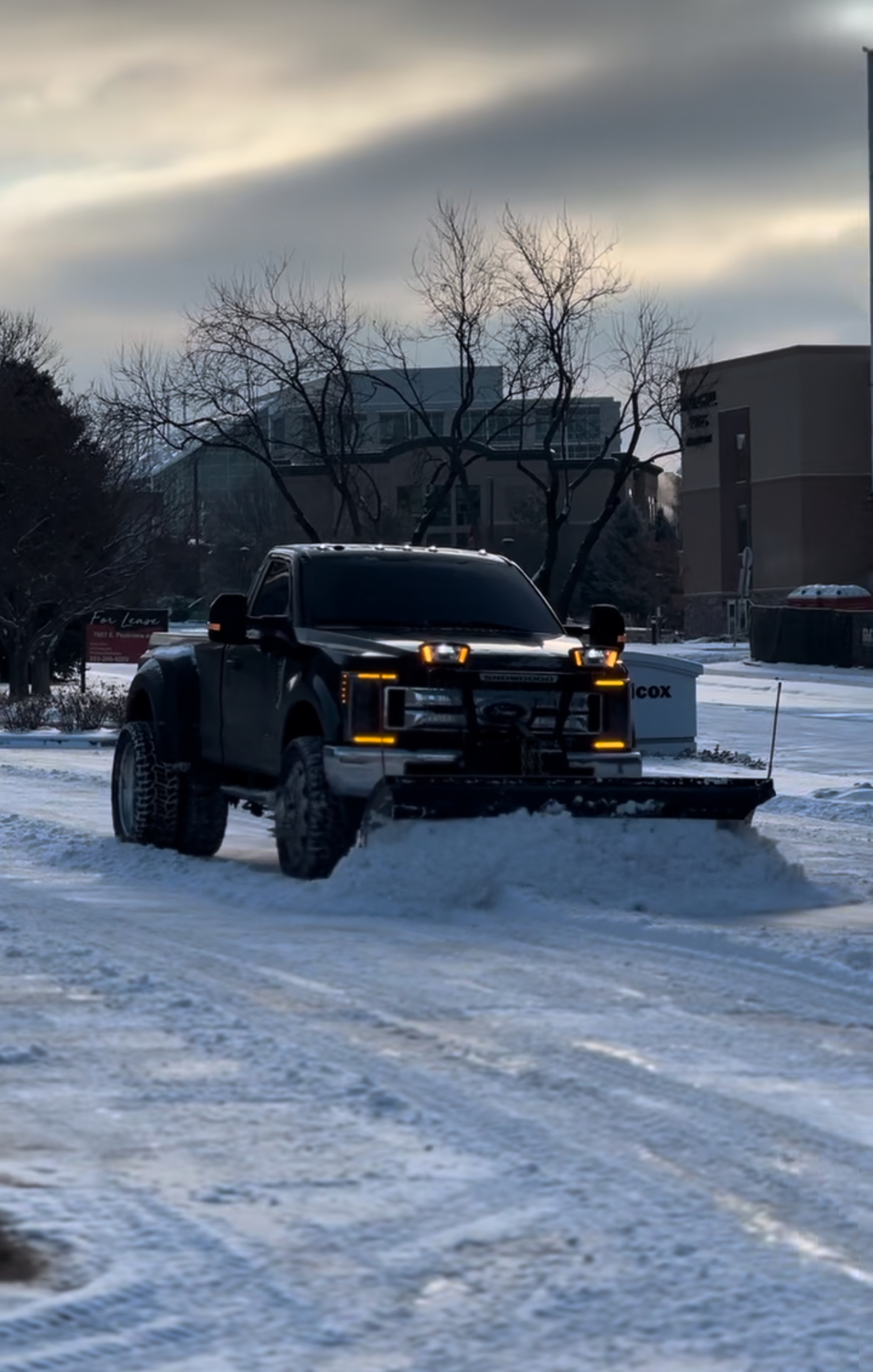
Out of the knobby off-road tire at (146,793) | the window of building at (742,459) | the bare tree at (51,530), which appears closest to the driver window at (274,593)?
the knobby off-road tire at (146,793)

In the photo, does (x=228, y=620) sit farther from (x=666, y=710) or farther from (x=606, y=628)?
(x=666, y=710)

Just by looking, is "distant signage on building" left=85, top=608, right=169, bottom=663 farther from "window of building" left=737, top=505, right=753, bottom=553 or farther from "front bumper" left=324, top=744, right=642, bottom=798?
"window of building" left=737, top=505, right=753, bottom=553

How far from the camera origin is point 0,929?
903cm

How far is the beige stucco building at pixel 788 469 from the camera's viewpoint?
92812mm

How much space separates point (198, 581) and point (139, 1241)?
3972 inches

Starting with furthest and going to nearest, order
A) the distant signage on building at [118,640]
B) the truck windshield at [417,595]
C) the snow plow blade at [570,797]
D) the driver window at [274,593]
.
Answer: the distant signage on building at [118,640]
the driver window at [274,593]
the truck windshield at [417,595]
the snow plow blade at [570,797]

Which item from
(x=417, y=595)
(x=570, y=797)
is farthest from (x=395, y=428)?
(x=570, y=797)

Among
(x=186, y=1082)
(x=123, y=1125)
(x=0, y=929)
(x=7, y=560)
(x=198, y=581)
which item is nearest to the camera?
(x=123, y=1125)

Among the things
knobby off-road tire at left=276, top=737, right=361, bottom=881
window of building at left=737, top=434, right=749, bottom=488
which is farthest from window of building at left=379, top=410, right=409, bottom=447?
knobby off-road tire at left=276, top=737, right=361, bottom=881

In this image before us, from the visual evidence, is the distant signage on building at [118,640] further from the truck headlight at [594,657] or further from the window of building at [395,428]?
the window of building at [395,428]

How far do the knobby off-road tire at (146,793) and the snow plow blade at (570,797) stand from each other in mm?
3059

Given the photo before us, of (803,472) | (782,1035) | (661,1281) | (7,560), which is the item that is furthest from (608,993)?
(803,472)

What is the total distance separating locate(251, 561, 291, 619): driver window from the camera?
39.9 feet

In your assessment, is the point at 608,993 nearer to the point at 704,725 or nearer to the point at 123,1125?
the point at 123,1125
